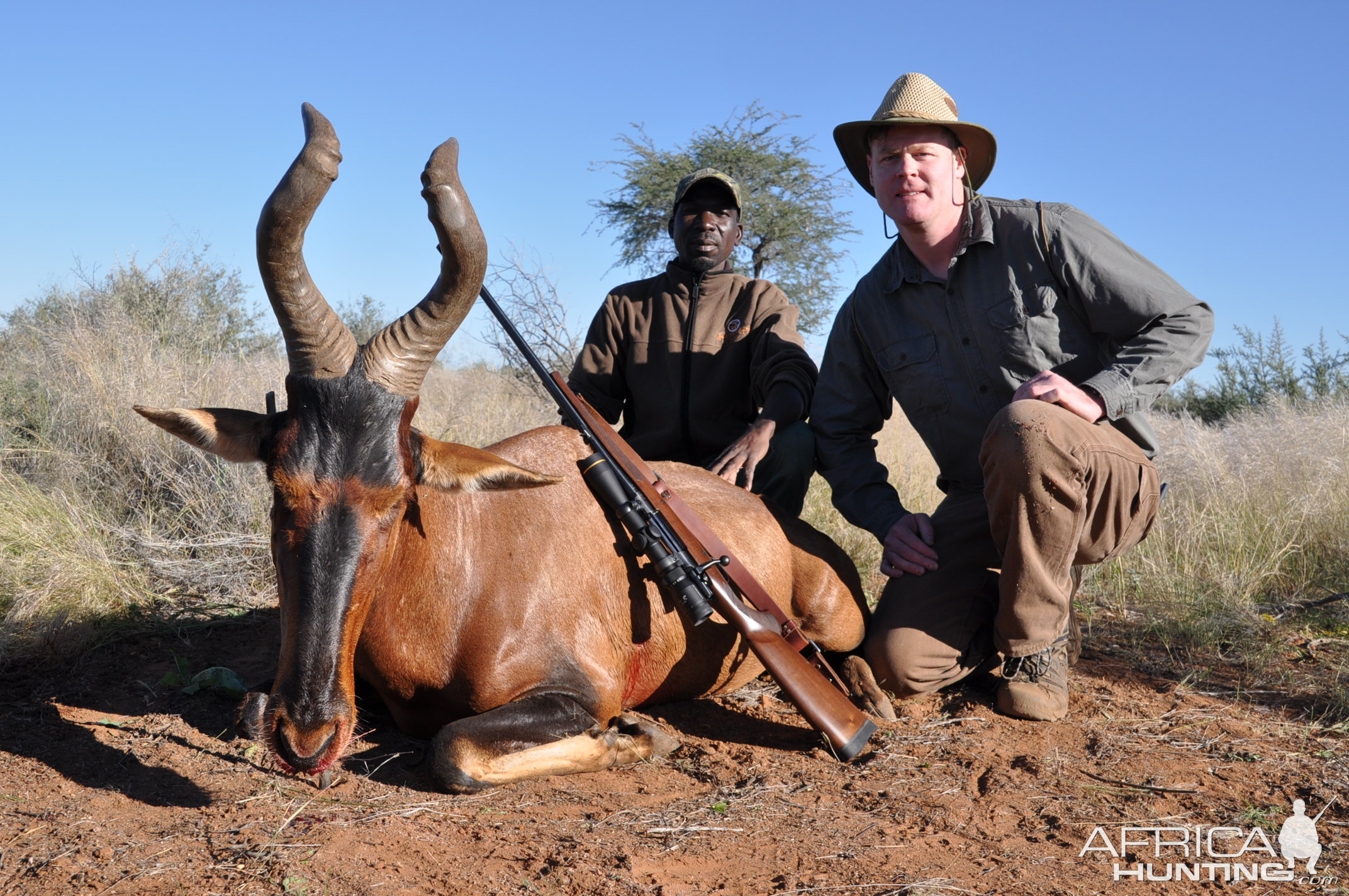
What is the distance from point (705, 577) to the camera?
14.2ft

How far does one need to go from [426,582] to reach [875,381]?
288cm

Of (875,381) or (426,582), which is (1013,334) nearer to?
(875,381)

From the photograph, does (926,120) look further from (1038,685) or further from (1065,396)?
(1038,685)

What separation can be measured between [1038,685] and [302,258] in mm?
3757

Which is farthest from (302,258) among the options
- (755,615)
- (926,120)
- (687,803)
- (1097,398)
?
(1097,398)

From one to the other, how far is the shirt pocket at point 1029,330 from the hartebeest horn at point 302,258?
10.4 feet

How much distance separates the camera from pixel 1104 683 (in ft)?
16.9

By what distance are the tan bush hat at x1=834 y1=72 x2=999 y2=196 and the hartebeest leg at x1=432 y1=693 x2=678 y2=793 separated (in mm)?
3272

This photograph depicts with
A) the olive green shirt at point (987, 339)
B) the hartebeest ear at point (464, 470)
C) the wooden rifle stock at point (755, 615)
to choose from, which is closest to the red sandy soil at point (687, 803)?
the wooden rifle stock at point (755, 615)

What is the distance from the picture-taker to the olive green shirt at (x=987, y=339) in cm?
466

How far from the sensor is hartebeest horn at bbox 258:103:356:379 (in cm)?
354

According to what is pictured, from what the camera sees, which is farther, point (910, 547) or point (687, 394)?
point (687, 394)

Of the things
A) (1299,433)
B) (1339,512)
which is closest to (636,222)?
(1299,433)

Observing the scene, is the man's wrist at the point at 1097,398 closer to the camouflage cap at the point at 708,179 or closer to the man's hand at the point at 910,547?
the man's hand at the point at 910,547
